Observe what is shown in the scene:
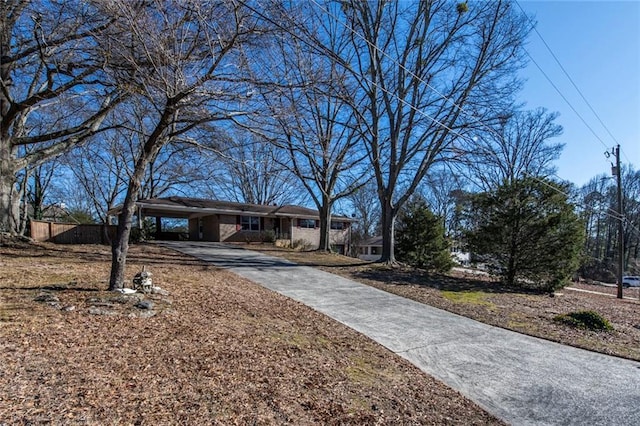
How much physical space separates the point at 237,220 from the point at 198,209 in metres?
3.22

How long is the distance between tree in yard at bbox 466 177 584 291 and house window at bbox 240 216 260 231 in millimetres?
16758

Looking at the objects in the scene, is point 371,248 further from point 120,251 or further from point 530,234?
point 120,251

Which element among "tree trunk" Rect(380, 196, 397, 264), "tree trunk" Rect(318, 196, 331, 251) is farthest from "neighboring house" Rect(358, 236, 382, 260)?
"tree trunk" Rect(380, 196, 397, 264)

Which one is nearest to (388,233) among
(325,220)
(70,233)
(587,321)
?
(325,220)

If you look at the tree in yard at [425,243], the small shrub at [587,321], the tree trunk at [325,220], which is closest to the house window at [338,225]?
the tree trunk at [325,220]

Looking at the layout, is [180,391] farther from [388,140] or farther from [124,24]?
[388,140]

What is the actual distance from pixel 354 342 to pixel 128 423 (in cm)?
353

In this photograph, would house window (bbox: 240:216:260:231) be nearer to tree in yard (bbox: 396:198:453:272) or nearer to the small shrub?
tree in yard (bbox: 396:198:453:272)

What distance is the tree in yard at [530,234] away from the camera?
37.8ft

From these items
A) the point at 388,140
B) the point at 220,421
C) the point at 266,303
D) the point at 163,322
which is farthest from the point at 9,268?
the point at 388,140

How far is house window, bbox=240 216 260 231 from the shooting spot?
25053 mm

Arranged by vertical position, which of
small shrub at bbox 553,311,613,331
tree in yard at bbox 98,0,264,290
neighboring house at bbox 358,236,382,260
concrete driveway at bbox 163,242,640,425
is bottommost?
neighboring house at bbox 358,236,382,260

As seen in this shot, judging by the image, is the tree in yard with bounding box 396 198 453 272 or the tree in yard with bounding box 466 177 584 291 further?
the tree in yard with bounding box 396 198 453 272

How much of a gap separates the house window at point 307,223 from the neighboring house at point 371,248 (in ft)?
51.4
